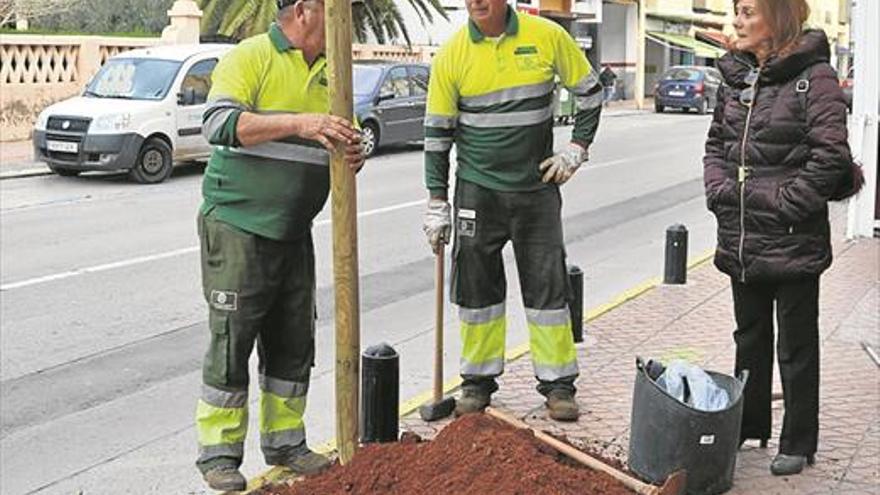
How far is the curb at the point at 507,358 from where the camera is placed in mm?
4898

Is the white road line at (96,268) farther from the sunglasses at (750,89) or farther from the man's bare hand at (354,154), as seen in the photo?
the sunglasses at (750,89)

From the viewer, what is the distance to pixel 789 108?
468 cm

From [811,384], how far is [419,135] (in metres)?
18.0

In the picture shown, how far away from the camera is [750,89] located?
4.81 metres

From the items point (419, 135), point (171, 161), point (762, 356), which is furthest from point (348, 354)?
point (419, 135)

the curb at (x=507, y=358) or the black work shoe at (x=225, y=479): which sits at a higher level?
the black work shoe at (x=225, y=479)

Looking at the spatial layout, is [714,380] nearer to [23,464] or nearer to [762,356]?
[762,356]

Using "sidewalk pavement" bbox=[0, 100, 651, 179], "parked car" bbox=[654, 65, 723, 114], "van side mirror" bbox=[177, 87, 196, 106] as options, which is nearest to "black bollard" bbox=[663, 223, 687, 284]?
"van side mirror" bbox=[177, 87, 196, 106]

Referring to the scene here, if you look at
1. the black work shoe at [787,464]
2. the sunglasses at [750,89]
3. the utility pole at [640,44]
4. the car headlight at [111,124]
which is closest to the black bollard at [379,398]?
the black work shoe at [787,464]

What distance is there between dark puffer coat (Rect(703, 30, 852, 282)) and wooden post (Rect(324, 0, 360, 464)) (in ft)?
5.46

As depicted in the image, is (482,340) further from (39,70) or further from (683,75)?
(683,75)

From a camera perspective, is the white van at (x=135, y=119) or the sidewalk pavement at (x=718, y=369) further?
the white van at (x=135, y=119)

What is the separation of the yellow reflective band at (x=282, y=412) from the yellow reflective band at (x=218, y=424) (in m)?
0.21

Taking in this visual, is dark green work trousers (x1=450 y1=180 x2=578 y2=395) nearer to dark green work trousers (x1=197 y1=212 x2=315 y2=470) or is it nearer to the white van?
dark green work trousers (x1=197 y1=212 x2=315 y2=470)
